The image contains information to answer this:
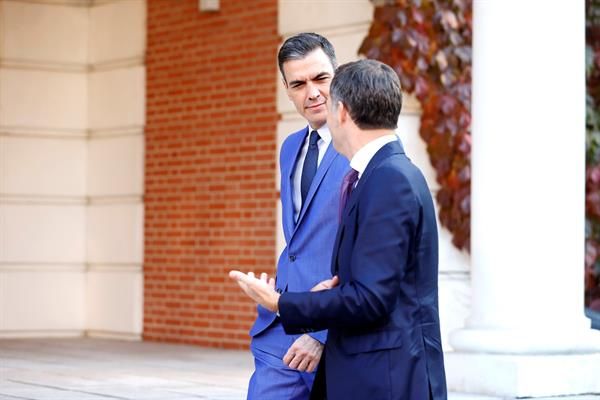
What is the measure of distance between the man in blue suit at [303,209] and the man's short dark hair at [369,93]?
1.60 feet

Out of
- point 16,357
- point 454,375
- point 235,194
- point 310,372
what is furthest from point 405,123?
point 310,372

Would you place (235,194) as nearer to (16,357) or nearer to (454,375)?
(16,357)

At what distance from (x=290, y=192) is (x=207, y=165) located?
244 inches

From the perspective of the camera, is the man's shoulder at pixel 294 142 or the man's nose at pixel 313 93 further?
the man's shoulder at pixel 294 142

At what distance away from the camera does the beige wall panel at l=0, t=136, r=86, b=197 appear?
10445mm

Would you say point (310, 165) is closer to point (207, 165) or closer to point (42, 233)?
point (207, 165)

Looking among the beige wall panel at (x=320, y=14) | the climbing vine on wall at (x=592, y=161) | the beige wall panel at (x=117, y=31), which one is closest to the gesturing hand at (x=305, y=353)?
the beige wall panel at (x=320, y=14)

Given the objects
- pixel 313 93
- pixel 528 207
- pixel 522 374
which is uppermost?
pixel 313 93

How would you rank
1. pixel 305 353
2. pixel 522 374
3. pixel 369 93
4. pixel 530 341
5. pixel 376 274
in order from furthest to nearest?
pixel 530 341 < pixel 522 374 < pixel 305 353 < pixel 369 93 < pixel 376 274

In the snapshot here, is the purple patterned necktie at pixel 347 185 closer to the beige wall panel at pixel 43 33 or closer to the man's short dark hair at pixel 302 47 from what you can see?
the man's short dark hair at pixel 302 47

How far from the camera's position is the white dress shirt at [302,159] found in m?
3.64

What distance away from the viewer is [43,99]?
10562 mm

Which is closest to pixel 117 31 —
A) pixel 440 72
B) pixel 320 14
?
pixel 320 14

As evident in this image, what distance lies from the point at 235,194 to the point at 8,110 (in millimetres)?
2123
